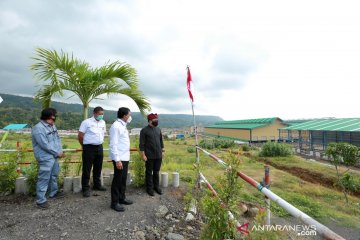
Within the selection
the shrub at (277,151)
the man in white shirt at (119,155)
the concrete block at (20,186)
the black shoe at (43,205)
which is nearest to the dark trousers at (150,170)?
the man in white shirt at (119,155)

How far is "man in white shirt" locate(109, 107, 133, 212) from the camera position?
3604 mm

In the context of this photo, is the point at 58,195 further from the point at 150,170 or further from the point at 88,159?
the point at 150,170

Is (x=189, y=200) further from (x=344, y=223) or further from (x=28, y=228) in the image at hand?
(x=344, y=223)

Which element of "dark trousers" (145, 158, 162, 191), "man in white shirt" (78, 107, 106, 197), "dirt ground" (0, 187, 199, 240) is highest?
"man in white shirt" (78, 107, 106, 197)

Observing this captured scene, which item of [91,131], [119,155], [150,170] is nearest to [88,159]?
[91,131]

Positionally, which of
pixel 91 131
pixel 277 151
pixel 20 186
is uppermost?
pixel 91 131

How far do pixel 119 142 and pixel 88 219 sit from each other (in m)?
1.22

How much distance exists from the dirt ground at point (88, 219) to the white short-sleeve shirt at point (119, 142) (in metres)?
0.86

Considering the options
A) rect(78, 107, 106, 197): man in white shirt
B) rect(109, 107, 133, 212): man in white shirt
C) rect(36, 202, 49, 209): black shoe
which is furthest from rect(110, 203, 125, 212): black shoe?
rect(36, 202, 49, 209): black shoe

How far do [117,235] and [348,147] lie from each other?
7993 millimetres

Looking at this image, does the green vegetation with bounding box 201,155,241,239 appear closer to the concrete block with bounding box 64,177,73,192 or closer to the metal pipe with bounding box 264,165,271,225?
the metal pipe with bounding box 264,165,271,225

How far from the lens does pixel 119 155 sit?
3.72 metres

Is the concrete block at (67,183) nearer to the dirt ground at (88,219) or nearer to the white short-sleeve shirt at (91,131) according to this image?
the dirt ground at (88,219)

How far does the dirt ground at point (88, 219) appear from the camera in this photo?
3.02 meters
